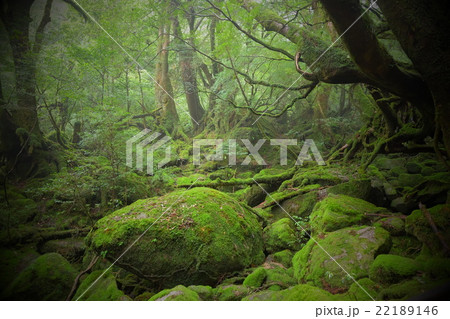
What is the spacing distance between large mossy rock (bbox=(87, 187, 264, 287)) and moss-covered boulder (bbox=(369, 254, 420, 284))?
64.7 inches

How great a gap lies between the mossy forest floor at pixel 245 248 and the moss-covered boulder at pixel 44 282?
0.04 ft

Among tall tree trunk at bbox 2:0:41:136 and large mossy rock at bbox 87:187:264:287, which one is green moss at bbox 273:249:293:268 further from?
tall tree trunk at bbox 2:0:41:136

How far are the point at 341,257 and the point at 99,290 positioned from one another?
324 centimetres

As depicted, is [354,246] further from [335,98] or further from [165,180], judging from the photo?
[335,98]

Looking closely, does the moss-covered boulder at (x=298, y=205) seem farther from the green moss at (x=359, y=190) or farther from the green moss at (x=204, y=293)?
the green moss at (x=204, y=293)

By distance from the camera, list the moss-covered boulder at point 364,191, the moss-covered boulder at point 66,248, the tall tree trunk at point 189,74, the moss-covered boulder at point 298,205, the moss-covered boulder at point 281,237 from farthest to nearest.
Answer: the tall tree trunk at point 189,74 → the moss-covered boulder at point 298,205 → the moss-covered boulder at point 66,248 → the moss-covered boulder at point 364,191 → the moss-covered boulder at point 281,237

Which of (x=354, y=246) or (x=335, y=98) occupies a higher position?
(x=335, y=98)

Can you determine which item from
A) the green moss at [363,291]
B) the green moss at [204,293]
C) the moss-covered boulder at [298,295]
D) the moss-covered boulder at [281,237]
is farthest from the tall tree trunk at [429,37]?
the green moss at [204,293]

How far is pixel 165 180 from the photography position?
673 centimetres

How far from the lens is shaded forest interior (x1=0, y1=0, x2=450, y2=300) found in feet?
6.86

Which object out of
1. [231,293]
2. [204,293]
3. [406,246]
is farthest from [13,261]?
[406,246]

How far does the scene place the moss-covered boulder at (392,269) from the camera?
71.5 inches
